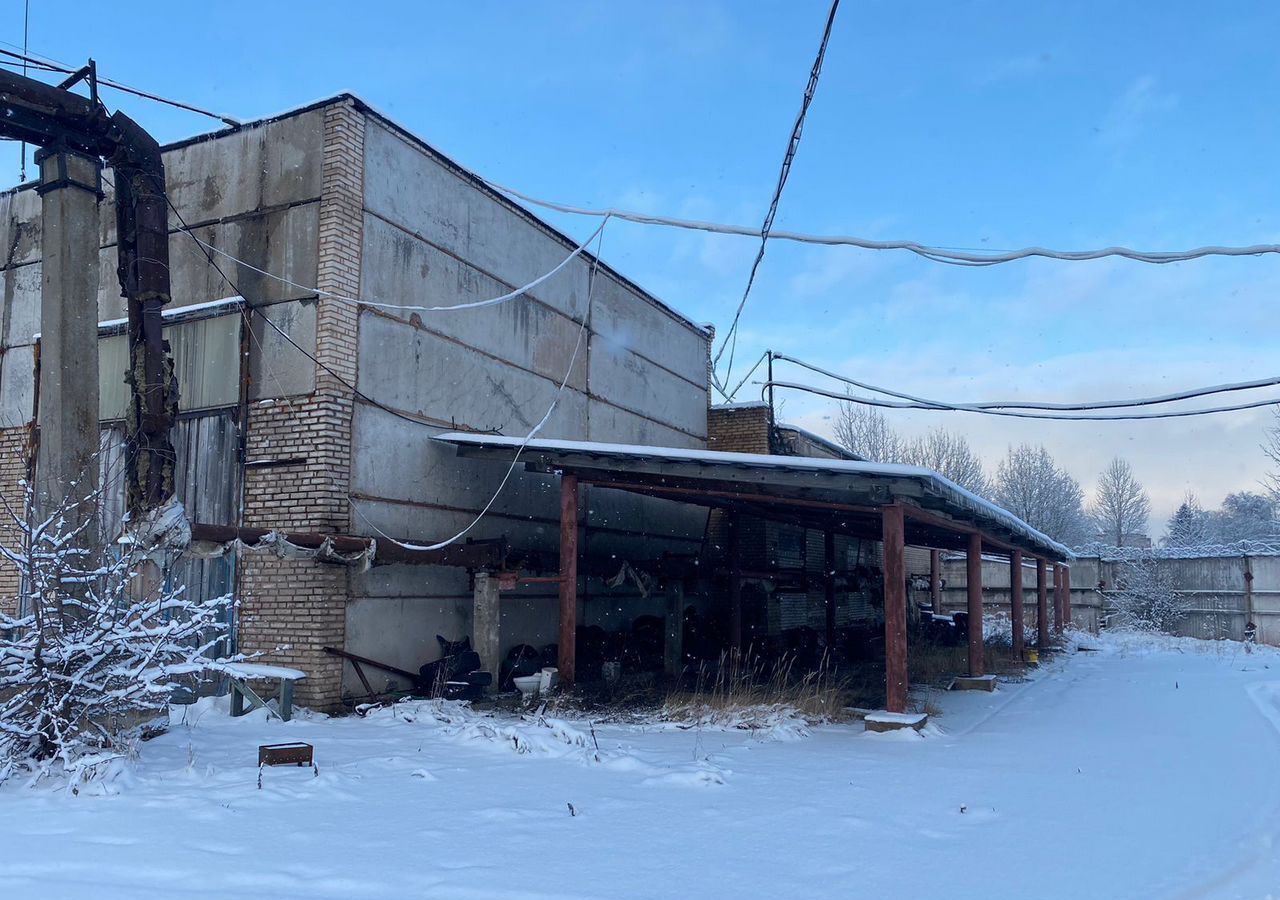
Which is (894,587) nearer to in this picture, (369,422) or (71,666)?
(369,422)

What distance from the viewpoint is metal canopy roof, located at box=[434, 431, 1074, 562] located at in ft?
31.8

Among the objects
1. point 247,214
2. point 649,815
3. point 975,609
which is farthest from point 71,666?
point 975,609

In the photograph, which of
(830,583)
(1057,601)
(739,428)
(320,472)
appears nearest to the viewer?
(320,472)

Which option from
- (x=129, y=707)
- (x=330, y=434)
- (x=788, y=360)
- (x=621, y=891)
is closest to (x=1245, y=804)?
(x=621, y=891)

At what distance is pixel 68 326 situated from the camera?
802 cm

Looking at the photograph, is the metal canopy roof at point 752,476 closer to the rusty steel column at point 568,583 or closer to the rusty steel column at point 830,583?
the rusty steel column at point 568,583

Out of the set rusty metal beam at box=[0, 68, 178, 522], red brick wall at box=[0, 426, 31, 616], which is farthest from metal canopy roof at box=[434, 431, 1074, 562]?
red brick wall at box=[0, 426, 31, 616]

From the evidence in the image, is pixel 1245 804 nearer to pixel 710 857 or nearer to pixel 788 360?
pixel 710 857

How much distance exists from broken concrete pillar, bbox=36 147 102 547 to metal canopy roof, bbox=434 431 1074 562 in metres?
4.51

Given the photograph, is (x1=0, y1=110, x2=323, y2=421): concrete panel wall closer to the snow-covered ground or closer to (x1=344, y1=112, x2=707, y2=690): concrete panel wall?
(x1=344, y1=112, x2=707, y2=690): concrete panel wall

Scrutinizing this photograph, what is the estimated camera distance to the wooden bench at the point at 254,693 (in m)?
8.73

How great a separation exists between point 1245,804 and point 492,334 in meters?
10.2

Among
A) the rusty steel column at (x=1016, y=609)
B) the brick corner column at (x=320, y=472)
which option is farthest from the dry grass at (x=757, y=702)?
the rusty steel column at (x=1016, y=609)

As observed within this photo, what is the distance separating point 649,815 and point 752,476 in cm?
502
